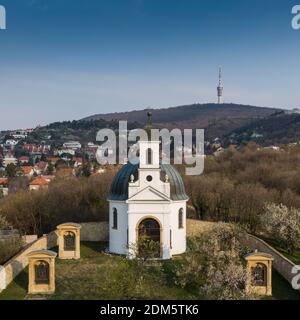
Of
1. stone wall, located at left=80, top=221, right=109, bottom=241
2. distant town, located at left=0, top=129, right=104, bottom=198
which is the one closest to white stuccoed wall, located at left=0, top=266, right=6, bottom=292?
stone wall, located at left=80, top=221, right=109, bottom=241

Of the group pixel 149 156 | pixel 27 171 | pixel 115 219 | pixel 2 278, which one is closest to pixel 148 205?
pixel 115 219

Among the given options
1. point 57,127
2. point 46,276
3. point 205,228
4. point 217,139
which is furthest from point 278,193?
point 57,127

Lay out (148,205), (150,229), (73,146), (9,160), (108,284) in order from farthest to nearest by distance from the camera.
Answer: (73,146) → (9,160) → (150,229) → (148,205) → (108,284)

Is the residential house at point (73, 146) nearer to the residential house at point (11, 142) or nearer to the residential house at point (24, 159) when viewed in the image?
the residential house at point (24, 159)

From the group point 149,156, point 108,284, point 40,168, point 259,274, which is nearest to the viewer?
point 108,284

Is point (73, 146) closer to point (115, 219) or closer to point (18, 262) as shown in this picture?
point (115, 219)

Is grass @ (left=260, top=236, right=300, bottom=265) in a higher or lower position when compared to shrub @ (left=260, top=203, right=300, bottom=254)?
lower

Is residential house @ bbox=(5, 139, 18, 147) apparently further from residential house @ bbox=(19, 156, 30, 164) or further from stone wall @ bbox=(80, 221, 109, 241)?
stone wall @ bbox=(80, 221, 109, 241)
